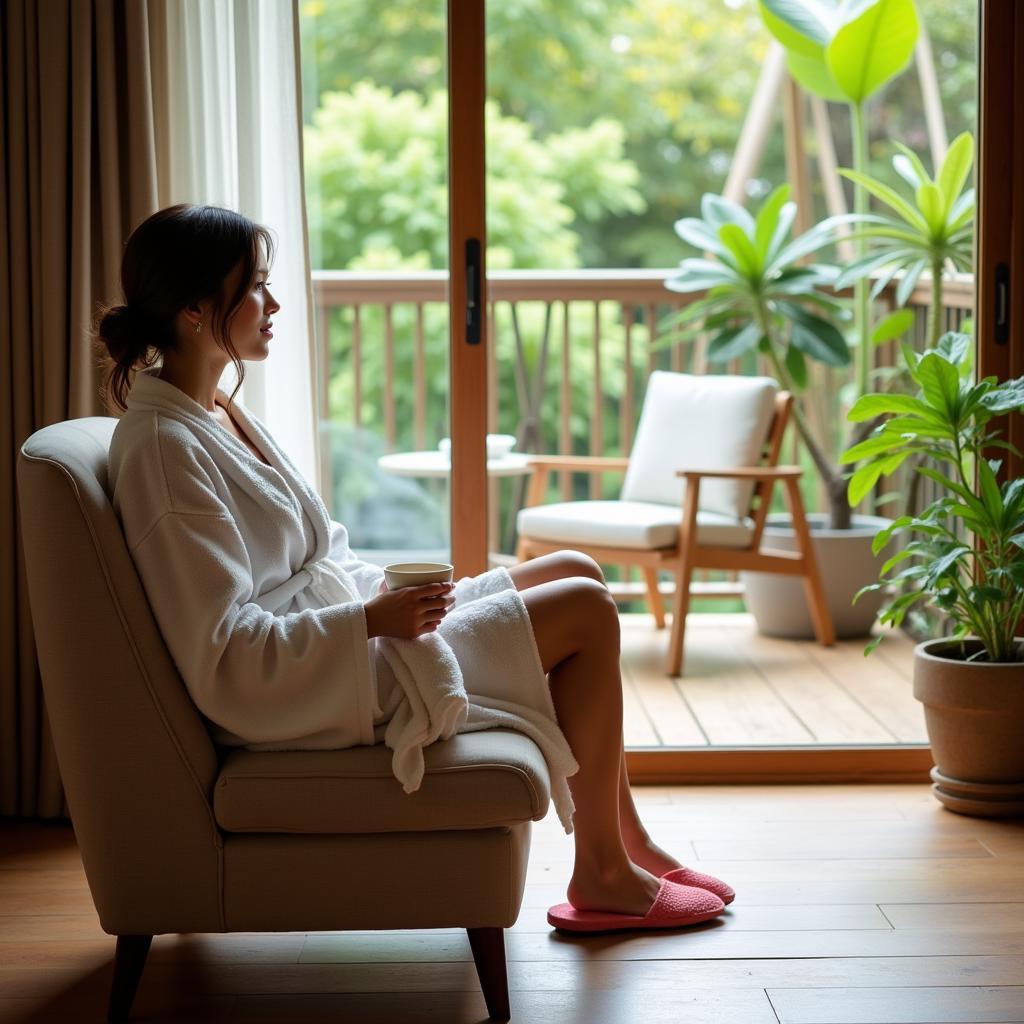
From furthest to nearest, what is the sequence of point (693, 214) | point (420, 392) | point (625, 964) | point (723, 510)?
point (693, 214) < point (420, 392) < point (723, 510) < point (625, 964)

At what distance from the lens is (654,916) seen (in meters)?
2.25

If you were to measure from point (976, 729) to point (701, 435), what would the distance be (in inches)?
67.2

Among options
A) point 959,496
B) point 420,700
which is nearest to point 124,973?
point 420,700

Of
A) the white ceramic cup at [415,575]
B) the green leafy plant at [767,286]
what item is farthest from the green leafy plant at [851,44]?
the white ceramic cup at [415,575]

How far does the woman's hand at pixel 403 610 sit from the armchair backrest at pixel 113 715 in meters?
0.30

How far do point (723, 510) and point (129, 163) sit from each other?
7.14 ft

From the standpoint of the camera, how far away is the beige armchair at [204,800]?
1.87 meters

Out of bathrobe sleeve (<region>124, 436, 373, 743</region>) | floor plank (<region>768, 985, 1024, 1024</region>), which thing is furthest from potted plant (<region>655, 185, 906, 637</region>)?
bathrobe sleeve (<region>124, 436, 373, 743</region>)

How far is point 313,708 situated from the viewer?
1.93 metres

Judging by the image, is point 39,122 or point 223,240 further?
point 39,122

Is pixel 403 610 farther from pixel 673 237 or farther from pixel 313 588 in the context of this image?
pixel 673 237

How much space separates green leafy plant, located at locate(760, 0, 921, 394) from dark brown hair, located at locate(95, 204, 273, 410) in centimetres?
259

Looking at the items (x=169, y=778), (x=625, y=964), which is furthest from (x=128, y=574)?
(x=625, y=964)

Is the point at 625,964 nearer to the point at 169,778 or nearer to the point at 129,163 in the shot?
the point at 169,778
